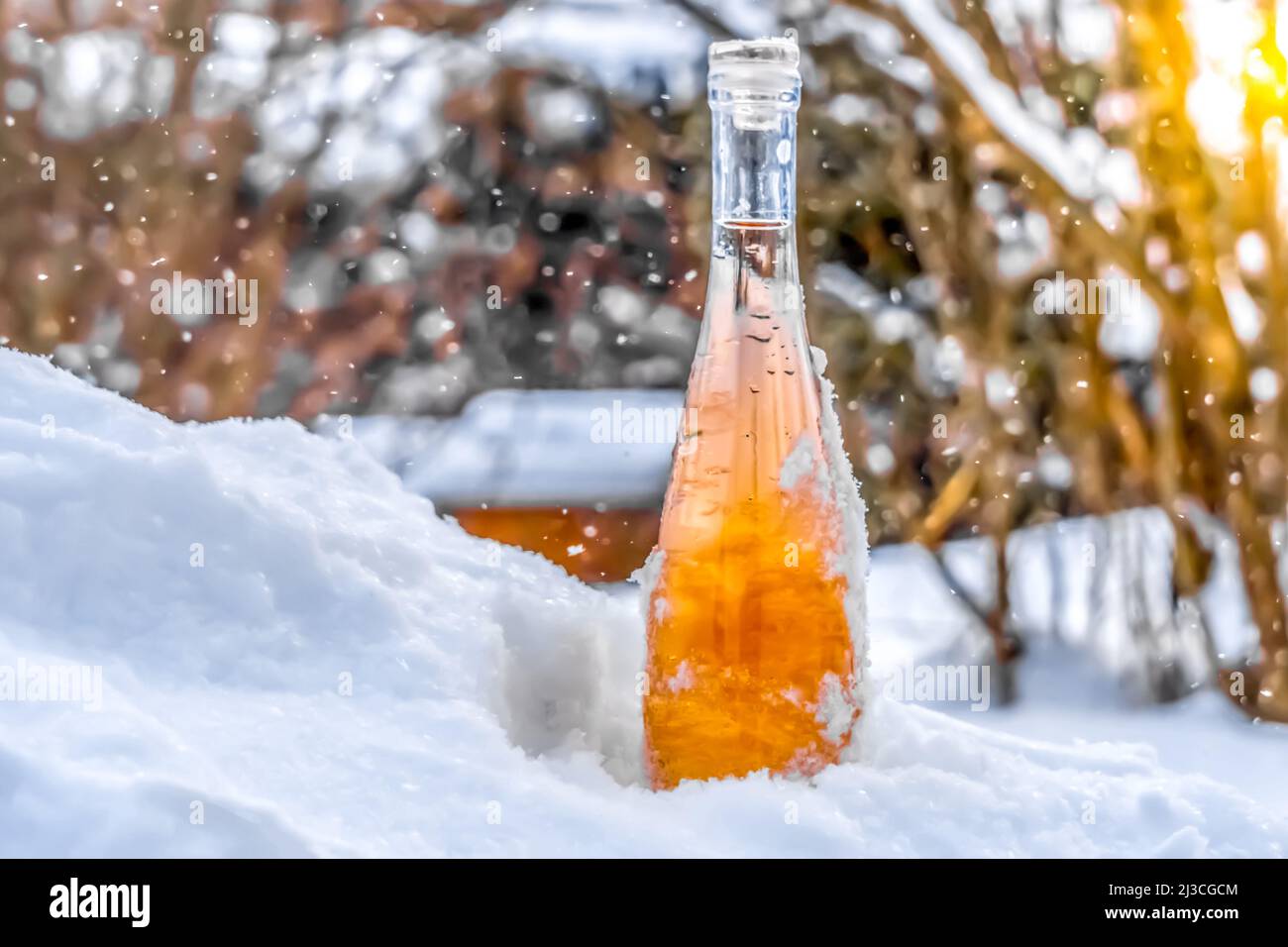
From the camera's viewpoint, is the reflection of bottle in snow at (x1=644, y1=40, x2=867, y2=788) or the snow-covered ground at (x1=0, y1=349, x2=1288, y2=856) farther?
the reflection of bottle in snow at (x1=644, y1=40, x2=867, y2=788)

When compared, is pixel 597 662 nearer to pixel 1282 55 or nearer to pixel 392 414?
pixel 392 414

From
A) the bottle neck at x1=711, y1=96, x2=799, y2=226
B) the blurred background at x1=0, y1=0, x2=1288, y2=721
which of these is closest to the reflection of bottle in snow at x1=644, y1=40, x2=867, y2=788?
the bottle neck at x1=711, y1=96, x2=799, y2=226

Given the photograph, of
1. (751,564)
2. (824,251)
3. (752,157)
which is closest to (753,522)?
(751,564)

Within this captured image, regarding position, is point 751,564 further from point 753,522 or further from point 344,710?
point 344,710

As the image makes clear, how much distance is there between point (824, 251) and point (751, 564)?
0.64 metres

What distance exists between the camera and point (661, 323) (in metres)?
1.18

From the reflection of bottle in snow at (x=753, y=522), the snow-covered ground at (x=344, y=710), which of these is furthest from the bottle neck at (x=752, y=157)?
the snow-covered ground at (x=344, y=710)

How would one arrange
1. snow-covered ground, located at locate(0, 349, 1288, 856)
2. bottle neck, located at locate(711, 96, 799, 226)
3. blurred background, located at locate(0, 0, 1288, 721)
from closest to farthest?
snow-covered ground, located at locate(0, 349, 1288, 856), bottle neck, located at locate(711, 96, 799, 226), blurred background, located at locate(0, 0, 1288, 721)

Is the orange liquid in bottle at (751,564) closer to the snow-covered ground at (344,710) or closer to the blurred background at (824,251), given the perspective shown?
the snow-covered ground at (344,710)

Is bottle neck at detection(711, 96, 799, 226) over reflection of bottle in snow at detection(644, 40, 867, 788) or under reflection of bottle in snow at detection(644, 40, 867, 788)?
over

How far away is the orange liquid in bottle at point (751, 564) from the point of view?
533mm

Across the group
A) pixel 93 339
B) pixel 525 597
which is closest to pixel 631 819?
pixel 525 597

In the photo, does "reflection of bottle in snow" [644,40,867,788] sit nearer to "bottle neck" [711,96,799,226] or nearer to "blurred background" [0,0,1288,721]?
"bottle neck" [711,96,799,226]

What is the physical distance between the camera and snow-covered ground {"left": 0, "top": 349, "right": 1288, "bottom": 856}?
0.41m
